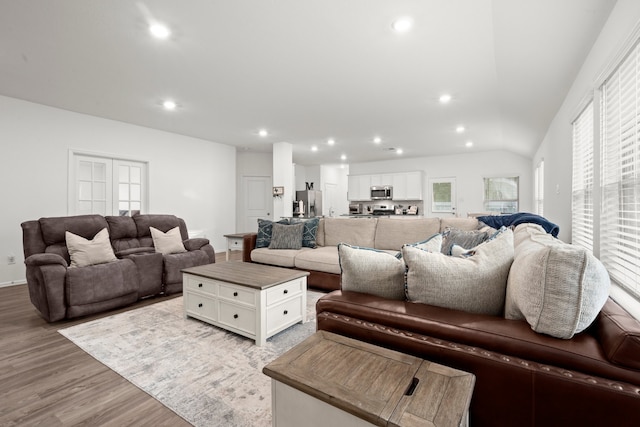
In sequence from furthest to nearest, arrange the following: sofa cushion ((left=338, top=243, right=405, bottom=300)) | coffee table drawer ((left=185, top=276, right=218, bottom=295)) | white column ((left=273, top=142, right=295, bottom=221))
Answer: white column ((left=273, top=142, right=295, bottom=221)) → coffee table drawer ((left=185, top=276, right=218, bottom=295)) → sofa cushion ((left=338, top=243, right=405, bottom=300))

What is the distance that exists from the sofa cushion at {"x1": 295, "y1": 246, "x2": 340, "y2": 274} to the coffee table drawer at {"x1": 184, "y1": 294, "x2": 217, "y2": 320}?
1329mm

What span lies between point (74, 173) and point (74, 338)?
→ 3468 mm

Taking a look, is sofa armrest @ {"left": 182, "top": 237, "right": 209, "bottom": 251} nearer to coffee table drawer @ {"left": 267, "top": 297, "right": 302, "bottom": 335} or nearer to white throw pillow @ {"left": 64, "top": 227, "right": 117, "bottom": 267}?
white throw pillow @ {"left": 64, "top": 227, "right": 117, "bottom": 267}

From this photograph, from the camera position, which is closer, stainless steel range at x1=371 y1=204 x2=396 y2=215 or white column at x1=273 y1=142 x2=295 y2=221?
white column at x1=273 y1=142 x2=295 y2=221

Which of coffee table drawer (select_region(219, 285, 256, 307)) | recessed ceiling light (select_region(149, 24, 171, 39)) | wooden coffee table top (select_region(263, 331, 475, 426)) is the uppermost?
recessed ceiling light (select_region(149, 24, 171, 39))

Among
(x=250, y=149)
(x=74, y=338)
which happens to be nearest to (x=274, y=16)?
(x=74, y=338)

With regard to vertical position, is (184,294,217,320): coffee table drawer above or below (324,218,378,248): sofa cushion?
below

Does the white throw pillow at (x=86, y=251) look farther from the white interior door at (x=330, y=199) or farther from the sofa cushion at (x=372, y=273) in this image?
the white interior door at (x=330, y=199)

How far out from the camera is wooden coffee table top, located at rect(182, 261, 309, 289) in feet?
7.88

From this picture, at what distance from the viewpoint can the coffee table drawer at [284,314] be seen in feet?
7.84

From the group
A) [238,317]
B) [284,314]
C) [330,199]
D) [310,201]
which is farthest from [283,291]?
[330,199]

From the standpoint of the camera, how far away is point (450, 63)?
118 inches

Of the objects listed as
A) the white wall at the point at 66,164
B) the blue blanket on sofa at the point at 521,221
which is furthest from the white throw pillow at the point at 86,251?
the blue blanket on sofa at the point at 521,221

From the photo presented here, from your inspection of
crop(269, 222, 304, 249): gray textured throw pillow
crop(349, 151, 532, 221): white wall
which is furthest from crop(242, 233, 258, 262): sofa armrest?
crop(349, 151, 532, 221): white wall
